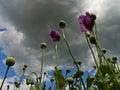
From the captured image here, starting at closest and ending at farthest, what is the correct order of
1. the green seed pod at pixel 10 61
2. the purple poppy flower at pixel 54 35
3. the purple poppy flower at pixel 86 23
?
the green seed pod at pixel 10 61, the purple poppy flower at pixel 86 23, the purple poppy flower at pixel 54 35

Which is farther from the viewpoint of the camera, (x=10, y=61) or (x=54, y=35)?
(x=54, y=35)

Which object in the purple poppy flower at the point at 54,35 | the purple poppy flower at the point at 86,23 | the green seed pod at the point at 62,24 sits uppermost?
the green seed pod at the point at 62,24

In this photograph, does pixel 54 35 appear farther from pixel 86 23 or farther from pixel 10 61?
pixel 10 61

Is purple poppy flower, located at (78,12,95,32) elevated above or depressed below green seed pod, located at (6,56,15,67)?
above

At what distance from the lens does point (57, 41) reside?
381cm

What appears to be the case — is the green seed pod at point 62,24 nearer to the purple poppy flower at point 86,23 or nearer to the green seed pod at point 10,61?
the purple poppy flower at point 86,23

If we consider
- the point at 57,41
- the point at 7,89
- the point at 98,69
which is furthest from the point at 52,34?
the point at 7,89

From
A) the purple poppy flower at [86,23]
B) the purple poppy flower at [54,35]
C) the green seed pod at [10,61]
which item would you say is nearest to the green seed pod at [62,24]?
the purple poppy flower at [54,35]

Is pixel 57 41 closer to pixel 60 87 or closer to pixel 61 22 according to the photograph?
pixel 61 22

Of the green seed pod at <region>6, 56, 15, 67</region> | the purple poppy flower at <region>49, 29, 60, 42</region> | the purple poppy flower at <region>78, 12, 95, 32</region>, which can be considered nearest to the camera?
the green seed pod at <region>6, 56, 15, 67</region>

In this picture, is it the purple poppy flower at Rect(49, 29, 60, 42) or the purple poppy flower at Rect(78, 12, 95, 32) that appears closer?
the purple poppy flower at Rect(78, 12, 95, 32)

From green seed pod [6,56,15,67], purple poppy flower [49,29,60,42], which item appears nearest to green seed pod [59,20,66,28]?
purple poppy flower [49,29,60,42]

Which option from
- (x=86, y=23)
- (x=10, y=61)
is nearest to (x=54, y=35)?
(x=86, y=23)

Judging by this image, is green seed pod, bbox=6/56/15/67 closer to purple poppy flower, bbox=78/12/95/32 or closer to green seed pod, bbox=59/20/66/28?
purple poppy flower, bbox=78/12/95/32
